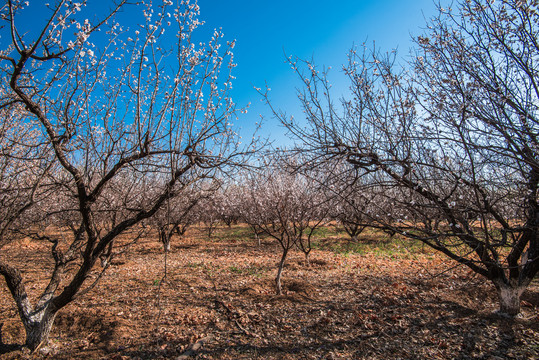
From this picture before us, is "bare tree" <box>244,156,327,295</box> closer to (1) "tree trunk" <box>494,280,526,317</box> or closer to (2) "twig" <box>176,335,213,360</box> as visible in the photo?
(2) "twig" <box>176,335,213,360</box>

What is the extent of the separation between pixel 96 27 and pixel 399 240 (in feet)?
48.9

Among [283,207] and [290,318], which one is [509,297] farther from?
[283,207]

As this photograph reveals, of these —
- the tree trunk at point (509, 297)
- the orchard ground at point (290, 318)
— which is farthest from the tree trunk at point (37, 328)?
the tree trunk at point (509, 297)

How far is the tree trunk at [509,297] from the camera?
4527 millimetres

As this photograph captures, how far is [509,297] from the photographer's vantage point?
15.1ft

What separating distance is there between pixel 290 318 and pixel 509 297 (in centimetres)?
385

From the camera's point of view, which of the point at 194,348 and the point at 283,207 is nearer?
the point at 194,348

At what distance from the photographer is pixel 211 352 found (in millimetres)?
4211

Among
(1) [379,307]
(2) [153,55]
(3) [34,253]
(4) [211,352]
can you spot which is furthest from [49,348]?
(3) [34,253]

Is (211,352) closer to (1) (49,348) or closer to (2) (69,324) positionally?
(1) (49,348)

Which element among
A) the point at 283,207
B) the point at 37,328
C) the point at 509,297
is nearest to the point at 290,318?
the point at 283,207

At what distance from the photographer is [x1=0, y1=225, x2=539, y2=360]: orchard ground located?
4.13m

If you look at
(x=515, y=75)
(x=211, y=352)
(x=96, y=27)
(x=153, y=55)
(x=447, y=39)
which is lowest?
(x=211, y=352)

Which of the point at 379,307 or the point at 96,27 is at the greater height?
the point at 96,27
